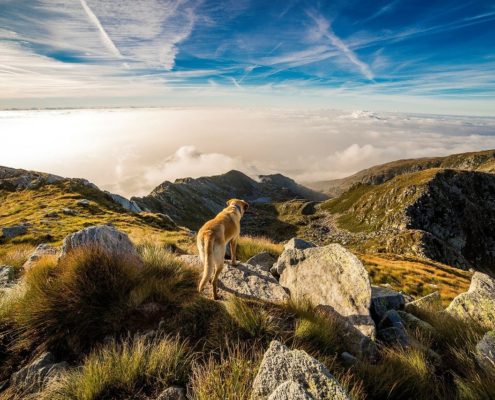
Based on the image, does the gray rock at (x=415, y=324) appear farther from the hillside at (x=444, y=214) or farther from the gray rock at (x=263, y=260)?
the hillside at (x=444, y=214)

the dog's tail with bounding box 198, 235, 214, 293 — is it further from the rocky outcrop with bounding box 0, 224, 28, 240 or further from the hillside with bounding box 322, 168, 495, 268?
the hillside with bounding box 322, 168, 495, 268

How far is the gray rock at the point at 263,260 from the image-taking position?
13297 mm

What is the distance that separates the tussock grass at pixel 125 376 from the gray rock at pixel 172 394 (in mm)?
230

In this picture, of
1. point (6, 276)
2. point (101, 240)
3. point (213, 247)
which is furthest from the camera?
point (6, 276)

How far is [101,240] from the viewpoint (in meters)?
9.89

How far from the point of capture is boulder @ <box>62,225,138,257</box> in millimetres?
9508

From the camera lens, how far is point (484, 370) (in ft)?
18.5

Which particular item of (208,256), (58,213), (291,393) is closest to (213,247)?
(208,256)

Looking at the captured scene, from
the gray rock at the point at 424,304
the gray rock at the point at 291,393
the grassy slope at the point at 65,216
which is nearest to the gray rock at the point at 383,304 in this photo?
the gray rock at the point at 424,304

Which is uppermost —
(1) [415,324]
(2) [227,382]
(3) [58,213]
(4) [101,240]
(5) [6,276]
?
(4) [101,240]

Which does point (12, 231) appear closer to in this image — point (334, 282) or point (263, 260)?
point (263, 260)

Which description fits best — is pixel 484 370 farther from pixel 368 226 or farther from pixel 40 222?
pixel 368 226

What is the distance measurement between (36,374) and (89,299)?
1.87 metres

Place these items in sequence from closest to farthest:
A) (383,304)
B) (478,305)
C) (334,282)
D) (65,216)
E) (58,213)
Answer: (478,305), (334,282), (383,304), (65,216), (58,213)
